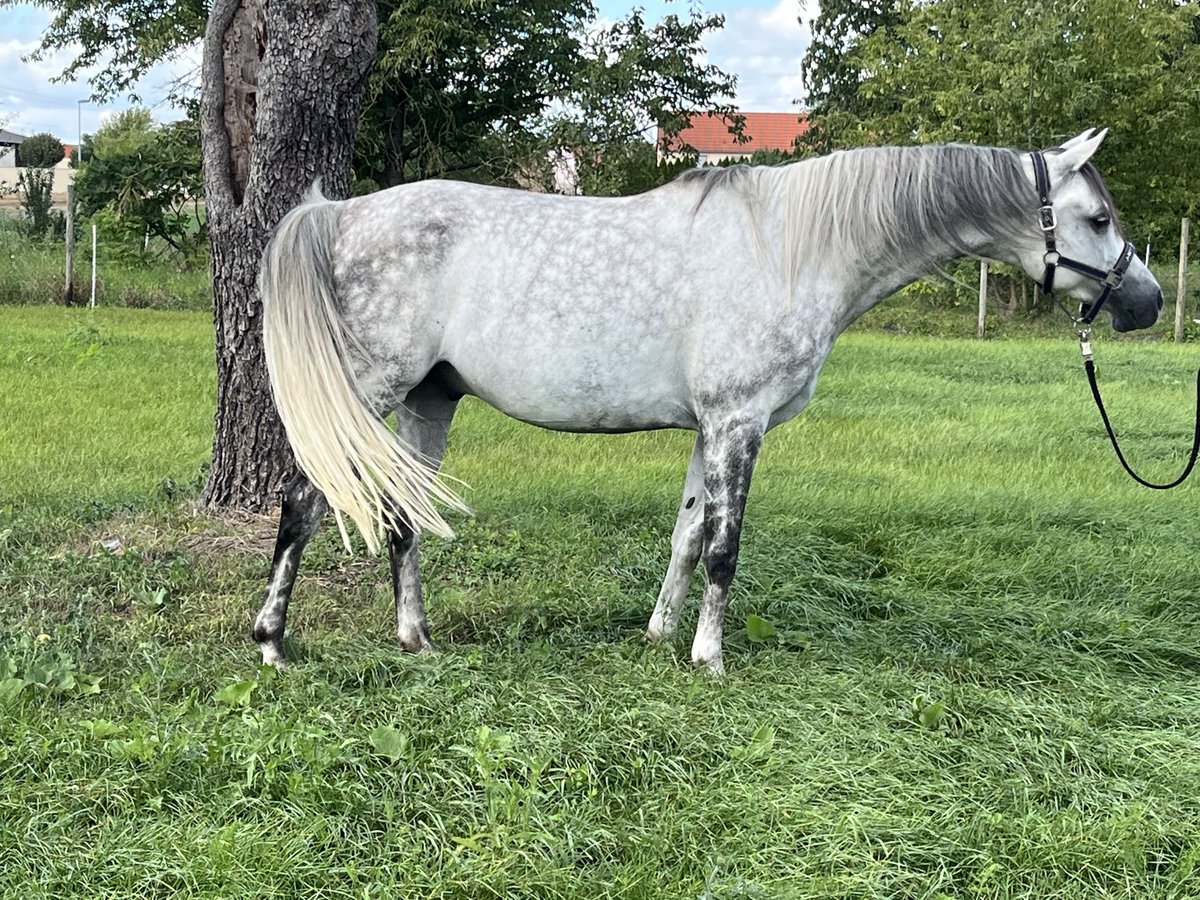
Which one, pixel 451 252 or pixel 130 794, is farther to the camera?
pixel 451 252

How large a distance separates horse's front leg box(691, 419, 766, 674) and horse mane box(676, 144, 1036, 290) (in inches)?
21.5

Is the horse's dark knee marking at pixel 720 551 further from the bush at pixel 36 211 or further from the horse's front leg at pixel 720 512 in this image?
the bush at pixel 36 211

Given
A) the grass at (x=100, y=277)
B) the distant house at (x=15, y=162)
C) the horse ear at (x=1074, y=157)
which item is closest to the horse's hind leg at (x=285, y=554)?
the horse ear at (x=1074, y=157)

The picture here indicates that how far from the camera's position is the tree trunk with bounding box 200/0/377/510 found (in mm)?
4680

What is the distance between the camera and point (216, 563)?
4539mm

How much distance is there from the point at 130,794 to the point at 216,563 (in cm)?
203

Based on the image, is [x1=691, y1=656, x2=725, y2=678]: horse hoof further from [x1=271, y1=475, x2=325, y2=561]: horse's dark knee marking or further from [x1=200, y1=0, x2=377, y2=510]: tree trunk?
[x1=200, y1=0, x2=377, y2=510]: tree trunk

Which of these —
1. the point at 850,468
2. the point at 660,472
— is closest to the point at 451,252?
the point at 660,472

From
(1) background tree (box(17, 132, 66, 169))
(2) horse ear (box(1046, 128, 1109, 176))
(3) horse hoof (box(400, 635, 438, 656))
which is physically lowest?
(3) horse hoof (box(400, 635, 438, 656))

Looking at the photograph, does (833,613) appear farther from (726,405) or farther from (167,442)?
(167,442)

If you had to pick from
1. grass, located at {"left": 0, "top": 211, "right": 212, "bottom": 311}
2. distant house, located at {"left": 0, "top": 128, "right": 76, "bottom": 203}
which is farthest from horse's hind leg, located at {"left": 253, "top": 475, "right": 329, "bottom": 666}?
distant house, located at {"left": 0, "top": 128, "right": 76, "bottom": 203}

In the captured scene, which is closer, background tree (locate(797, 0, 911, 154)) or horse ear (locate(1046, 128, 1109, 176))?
horse ear (locate(1046, 128, 1109, 176))

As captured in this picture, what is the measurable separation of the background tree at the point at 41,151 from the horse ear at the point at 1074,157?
164 ft

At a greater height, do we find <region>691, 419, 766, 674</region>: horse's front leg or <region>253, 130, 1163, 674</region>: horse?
<region>253, 130, 1163, 674</region>: horse
